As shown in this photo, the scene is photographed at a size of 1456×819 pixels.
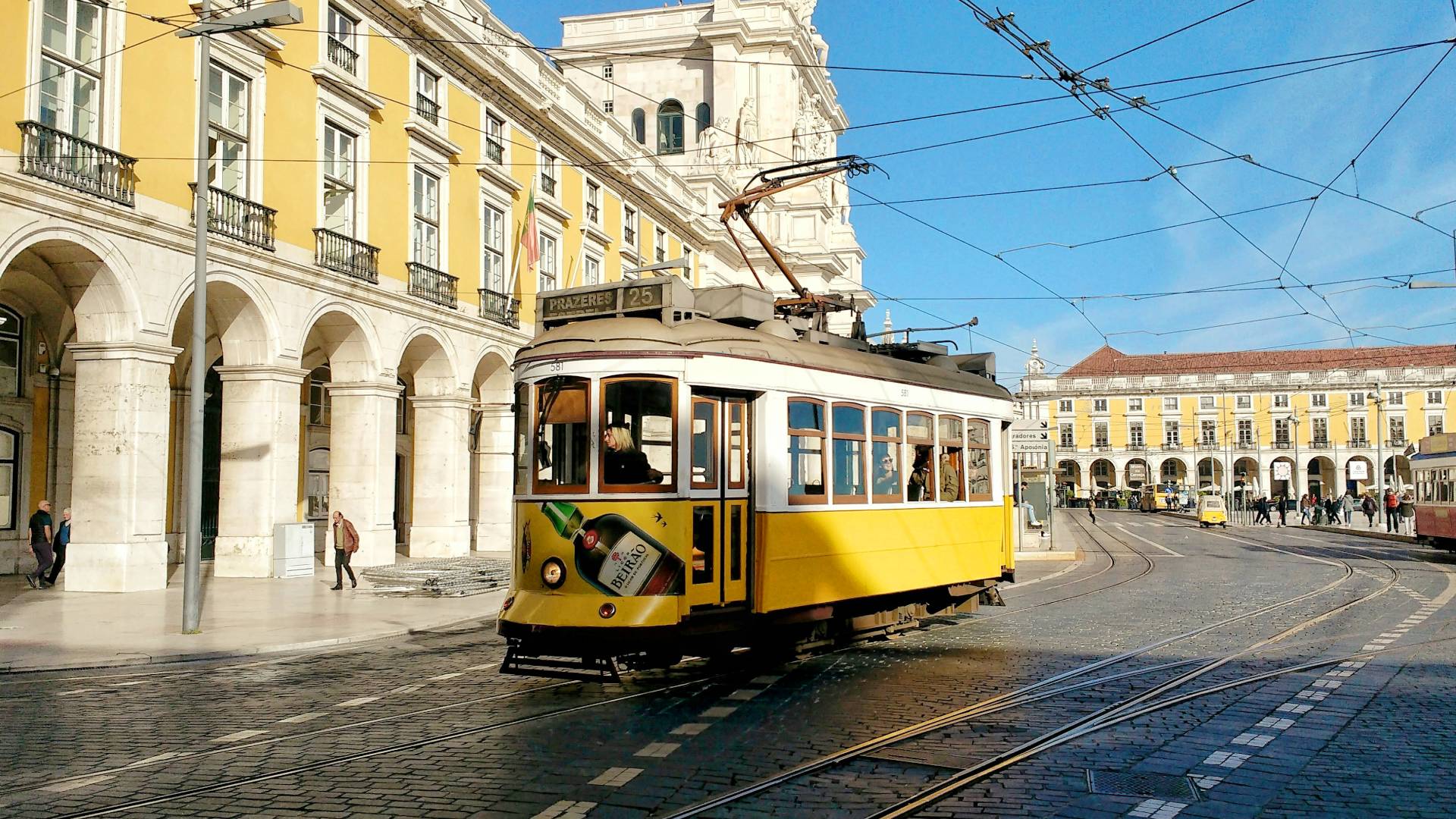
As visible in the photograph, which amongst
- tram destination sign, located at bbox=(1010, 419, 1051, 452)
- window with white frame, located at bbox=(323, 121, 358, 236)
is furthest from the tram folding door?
tram destination sign, located at bbox=(1010, 419, 1051, 452)

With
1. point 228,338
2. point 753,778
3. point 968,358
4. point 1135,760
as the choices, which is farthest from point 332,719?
point 228,338

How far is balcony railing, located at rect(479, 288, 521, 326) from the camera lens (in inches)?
1243

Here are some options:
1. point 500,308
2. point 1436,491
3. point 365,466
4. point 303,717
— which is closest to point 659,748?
point 303,717

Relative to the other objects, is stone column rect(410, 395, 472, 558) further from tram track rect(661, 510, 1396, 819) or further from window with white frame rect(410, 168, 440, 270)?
tram track rect(661, 510, 1396, 819)

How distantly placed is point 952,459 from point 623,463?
5.17 metres

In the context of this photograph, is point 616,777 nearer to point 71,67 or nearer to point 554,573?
point 554,573

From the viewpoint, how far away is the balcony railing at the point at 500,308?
1243 inches

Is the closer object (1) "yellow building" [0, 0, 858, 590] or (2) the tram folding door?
(2) the tram folding door

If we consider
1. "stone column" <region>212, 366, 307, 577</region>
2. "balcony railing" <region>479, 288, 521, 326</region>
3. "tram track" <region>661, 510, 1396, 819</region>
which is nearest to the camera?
"tram track" <region>661, 510, 1396, 819</region>

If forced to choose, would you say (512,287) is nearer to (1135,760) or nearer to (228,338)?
(228,338)

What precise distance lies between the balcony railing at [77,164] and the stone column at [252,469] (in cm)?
479

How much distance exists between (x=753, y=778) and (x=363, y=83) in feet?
74.8

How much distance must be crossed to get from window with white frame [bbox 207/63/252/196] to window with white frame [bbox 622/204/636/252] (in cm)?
1942

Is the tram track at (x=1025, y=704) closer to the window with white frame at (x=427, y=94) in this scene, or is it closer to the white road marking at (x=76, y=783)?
the white road marking at (x=76, y=783)
